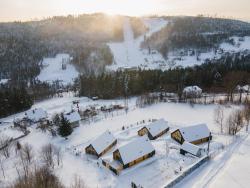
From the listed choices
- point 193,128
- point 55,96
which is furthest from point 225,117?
point 55,96

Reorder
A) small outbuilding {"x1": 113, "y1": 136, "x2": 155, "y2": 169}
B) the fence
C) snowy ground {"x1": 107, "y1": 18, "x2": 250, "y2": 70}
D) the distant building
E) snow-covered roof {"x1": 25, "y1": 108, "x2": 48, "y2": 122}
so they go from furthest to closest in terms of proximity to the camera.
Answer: snowy ground {"x1": 107, "y1": 18, "x2": 250, "y2": 70}, the distant building, snow-covered roof {"x1": 25, "y1": 108, "x2": 48, "y2": 122}, small outbuilding {"x1": 113, "y1": 136, "x2": 155, "y2": 169}, the fence

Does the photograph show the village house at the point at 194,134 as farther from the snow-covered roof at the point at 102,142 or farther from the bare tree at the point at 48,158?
the bare tree at the point at 48,158

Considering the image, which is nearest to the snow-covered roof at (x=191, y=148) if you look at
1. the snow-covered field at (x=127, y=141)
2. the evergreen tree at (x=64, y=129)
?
the snow-covered field at (x=127, y=141)

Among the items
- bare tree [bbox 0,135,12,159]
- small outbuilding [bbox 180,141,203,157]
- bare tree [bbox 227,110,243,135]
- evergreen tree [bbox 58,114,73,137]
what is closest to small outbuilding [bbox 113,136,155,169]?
small outbuilding [bbox 180,141,203,157]

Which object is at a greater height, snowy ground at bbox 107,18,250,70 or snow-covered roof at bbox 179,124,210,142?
snowy ground at bbox 107,18,250,70

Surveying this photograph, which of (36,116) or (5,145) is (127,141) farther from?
(36,116)

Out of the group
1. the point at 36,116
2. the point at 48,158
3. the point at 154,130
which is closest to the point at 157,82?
the point at 36,116

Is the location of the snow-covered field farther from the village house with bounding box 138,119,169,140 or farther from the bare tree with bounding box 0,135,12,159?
the bare tree with bounding box 0,135,12,159

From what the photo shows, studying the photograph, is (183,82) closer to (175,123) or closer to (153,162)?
(175,123)
